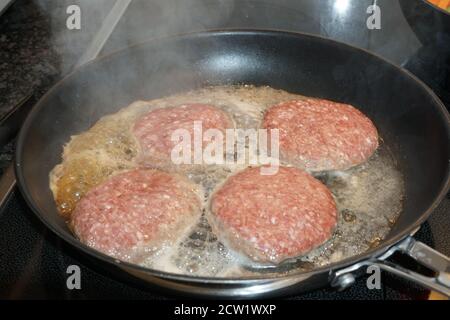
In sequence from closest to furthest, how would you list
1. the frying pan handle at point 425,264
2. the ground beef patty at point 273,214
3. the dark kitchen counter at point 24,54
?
1. the frying pan handle at point 425,264
2. the ground beef patty at point 273,214
3. the dark kitchen counter at point 24,54

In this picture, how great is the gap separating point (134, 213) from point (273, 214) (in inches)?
16.5

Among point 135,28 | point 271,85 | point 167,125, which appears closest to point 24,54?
point 135,28

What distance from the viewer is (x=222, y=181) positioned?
1.64 metres

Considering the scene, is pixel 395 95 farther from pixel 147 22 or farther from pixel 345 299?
pixel 147 22

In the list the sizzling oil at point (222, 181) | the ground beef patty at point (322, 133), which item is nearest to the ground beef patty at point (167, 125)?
the sizzling oil at point (222, 181)

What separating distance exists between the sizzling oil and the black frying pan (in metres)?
0.05

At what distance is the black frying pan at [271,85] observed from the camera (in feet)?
3.78

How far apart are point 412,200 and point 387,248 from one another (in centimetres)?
44

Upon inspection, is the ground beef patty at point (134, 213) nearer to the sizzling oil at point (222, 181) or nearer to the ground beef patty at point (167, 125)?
the sizzling oil at point (222, 181)

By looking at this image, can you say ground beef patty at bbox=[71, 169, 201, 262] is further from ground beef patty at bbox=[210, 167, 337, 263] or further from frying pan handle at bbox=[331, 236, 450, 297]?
frying pan handle at bbox=[331, 236, 450, 297]

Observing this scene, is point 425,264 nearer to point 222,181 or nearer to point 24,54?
point 222,181

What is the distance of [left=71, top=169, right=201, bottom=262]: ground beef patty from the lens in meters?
1.39

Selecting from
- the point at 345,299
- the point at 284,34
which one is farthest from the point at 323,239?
the point at 284,34

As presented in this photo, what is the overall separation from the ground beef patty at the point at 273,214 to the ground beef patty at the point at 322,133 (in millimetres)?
138
